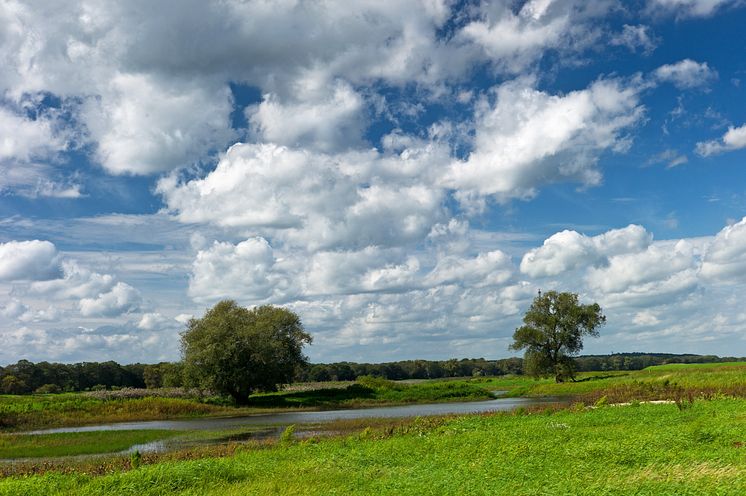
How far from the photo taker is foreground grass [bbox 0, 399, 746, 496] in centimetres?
1521

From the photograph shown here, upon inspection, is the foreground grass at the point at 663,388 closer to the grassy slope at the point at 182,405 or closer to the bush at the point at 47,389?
the grassy slope at the point at 182,405

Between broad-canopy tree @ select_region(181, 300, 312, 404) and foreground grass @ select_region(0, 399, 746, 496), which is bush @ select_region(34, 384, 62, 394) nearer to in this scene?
broad-canopy tree @ select_region(181, 300, 312, 404)

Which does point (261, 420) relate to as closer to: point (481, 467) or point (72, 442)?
point (72, 442)

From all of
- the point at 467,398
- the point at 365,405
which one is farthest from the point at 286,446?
the point at 467,398

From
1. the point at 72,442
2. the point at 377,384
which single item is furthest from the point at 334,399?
the point at 72,442

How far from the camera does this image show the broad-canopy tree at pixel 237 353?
230 ft

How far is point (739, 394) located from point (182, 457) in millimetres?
41491

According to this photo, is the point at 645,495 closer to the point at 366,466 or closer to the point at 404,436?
the point at 366,466

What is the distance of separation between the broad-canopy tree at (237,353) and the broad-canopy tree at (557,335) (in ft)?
113

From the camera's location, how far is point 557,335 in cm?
8825

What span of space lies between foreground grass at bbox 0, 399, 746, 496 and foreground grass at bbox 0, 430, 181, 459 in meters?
14.1

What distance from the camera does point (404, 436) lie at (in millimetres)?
30359

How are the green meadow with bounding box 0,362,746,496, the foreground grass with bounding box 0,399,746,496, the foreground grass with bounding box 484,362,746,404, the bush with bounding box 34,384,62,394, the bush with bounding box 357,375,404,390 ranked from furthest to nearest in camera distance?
1. the bush with bounding box 34,384,62,394
2. the bush with bounding box 357,375,404,390
3. the foreground grass with bounding box 484,362,746,404
4. the green meadow with bounding box 0,362,746,496
5. the foreground grass with bounding box 0,399,746,496

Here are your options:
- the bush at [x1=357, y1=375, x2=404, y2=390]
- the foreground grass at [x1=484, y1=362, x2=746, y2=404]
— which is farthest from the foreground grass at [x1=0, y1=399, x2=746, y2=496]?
the bush at [x1=357, y1=375, x2=404, y2=390]
